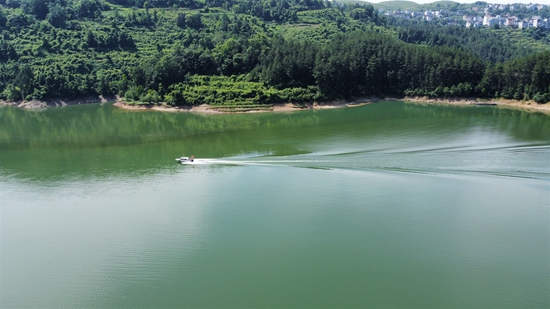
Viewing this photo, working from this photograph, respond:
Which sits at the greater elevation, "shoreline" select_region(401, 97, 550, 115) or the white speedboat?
"shoreline" select_region(401, 97, 550, 115)

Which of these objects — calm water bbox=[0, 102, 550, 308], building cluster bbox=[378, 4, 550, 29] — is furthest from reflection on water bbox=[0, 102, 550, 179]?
building cluster bbox=[378, 4, 550, 29]

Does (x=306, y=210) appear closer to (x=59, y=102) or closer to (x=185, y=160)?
(x=185, y=160)

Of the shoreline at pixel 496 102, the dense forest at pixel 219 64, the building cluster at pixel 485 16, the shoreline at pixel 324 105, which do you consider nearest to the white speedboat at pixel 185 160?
the shoreline at pixel 324 105

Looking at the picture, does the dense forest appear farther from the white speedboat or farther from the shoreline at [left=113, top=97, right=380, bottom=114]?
the white speedboat

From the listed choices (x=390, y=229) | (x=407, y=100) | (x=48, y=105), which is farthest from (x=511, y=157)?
(x=48, y=105)

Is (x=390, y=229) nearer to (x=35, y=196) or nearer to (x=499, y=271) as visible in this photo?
(x=499, y=271)

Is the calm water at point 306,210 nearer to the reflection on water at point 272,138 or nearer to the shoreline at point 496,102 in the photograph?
the reflection on water at point 272,138
